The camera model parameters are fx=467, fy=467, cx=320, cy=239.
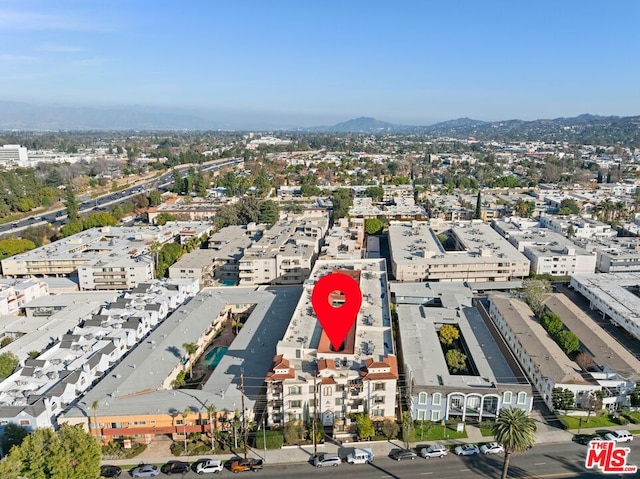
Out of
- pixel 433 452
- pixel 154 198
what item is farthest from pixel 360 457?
pixel 154 198

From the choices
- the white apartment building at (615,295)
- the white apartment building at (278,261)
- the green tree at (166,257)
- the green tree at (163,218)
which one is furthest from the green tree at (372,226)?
the green tree at (163,218)

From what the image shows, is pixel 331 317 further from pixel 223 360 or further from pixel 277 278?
pixel 277 278

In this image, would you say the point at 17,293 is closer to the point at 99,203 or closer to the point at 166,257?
the point at 166,257

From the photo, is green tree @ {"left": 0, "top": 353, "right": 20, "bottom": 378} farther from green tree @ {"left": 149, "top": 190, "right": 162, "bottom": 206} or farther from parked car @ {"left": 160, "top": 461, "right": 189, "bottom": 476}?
green tree @ {"left": 149, "top": 190, "right": 162, "bottom": 206}

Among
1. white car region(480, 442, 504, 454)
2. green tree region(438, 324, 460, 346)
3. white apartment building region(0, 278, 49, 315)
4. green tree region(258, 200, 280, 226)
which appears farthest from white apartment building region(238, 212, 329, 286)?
white car region(480, 442, 504, 454)

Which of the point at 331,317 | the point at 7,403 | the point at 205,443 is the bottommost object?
the point at 205,443

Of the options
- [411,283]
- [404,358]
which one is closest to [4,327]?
[404,358]
